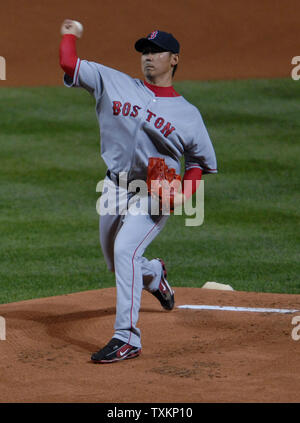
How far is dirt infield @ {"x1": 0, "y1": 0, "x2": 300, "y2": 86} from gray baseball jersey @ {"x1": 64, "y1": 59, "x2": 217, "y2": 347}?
12903mm

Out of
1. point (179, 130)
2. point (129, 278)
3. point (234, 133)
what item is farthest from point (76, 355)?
point (234, 133)

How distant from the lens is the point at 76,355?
4543 millimetres

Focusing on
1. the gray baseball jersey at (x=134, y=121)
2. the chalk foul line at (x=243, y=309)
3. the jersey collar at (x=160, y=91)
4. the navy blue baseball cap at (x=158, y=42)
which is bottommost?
the chalk foul line at (x=243, y=309)

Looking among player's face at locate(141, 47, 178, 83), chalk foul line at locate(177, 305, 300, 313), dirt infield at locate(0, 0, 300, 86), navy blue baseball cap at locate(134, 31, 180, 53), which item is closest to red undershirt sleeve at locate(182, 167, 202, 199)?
player's face at locate(141, 47, 178, 83)

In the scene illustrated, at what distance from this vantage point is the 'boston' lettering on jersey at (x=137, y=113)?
4656 mm

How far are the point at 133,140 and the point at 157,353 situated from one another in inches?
50.7

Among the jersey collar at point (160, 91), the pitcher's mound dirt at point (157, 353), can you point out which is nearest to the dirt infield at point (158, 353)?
the pitcher's mound dirt at point (157, 353)

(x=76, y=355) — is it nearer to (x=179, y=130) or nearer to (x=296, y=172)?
(x=179, y=130)

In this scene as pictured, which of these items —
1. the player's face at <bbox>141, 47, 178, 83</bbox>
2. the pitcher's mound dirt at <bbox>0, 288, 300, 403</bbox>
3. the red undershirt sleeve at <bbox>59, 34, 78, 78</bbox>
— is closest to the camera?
the pitcher's mound dirt at <bbox>0, 288, 300, 403</bbox>

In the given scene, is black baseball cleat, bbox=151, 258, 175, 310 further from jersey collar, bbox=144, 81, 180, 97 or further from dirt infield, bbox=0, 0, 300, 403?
jersey collar, bbox=144, 81, 180, 97

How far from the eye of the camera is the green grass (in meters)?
7.41

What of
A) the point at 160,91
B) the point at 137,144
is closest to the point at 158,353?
the point at 137,144

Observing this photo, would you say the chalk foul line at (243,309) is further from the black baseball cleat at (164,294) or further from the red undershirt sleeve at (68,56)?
the red undershirt sleeve at (68,56)

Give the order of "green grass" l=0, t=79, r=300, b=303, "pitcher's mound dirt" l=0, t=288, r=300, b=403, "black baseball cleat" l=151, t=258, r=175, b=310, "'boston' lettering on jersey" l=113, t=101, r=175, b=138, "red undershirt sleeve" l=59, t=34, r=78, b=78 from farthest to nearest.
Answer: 1. "green grass" l=0, t=79, r=300, b=303
2. "black baseball cleat" l=151, t=258, r=175, b=310
3. "'boston' lettering on jersey" l=113, t=101, r=175, b=138
4. "red undershirt sleeve" l=59, t=34, r=78, b=78
5. "pitcher's mound dirt" l=0, t=288, r=300, b=403
